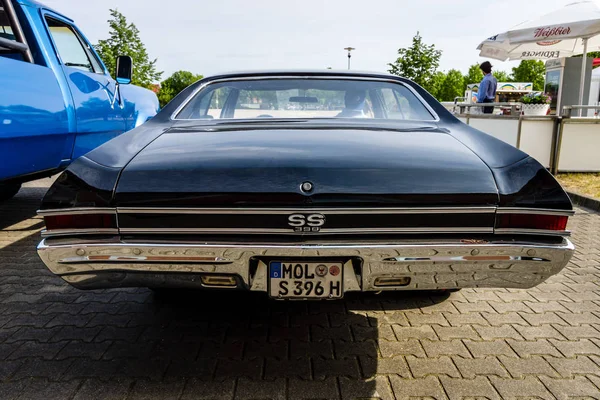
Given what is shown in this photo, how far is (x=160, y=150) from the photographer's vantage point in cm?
228

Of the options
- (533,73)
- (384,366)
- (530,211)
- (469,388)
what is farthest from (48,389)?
(533,73)

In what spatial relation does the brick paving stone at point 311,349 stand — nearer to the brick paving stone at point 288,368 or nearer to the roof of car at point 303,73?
the brick paving stone at point 288,368

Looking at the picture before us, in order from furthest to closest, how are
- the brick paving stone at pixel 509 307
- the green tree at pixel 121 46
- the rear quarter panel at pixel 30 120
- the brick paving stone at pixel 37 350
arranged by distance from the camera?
the green tree at pixel 121 46, the rear quarter panel at pixel 30 120, the brick paving stone at pixel 509 307, the brick paving stone at pixel 37 350

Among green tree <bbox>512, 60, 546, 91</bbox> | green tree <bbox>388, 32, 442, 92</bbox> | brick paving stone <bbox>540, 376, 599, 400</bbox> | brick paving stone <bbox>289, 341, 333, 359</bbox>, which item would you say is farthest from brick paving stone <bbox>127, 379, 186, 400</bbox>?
green tree <bbox>512, 60, 546, 91</bbox>

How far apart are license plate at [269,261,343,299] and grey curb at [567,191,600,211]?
5624 mm

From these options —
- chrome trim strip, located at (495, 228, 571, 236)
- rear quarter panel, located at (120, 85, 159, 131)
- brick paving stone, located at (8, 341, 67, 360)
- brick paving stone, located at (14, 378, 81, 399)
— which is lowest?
brick paving stone, located at (8, 341, 67, 360)

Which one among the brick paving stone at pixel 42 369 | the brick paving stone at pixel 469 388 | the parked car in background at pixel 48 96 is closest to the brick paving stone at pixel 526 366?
the brick paving stone at pixel 469 388

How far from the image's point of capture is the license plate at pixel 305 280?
203cm

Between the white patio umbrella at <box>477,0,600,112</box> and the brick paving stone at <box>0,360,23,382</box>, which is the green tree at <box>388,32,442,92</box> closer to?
the white patio umbrella at <box>477,0,600,112</box>

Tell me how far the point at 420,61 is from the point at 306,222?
84.9 ft

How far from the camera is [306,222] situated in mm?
2008

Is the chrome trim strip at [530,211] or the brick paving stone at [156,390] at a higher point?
the chrome trim strip at [530,211]

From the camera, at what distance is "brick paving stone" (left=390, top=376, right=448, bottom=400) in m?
2.16

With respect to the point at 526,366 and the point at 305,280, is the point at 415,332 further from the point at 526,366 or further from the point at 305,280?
the point at 305,280
